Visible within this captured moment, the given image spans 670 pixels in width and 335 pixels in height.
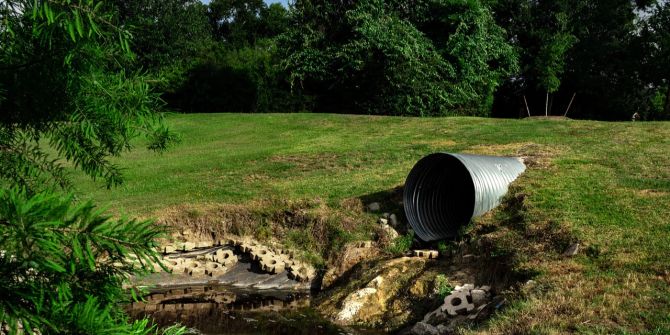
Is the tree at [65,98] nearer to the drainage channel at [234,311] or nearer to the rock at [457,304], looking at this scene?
the drainage channel at [234,311]

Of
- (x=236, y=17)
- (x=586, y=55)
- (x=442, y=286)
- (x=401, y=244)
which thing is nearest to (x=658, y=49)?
(x=586, y=55)

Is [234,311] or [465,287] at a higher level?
[465,287]

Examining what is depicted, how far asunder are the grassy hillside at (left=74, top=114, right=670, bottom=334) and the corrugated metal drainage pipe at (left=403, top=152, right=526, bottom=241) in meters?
0.43

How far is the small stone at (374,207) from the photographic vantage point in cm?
1398

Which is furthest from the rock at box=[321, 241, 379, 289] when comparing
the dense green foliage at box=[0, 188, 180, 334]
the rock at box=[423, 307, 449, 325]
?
the dense green foliage at box=[0, 188, 180, 334]

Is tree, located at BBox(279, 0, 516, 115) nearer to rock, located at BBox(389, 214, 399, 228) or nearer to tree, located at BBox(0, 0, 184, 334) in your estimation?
rock, located at BBox(389, 214, 399, 228)

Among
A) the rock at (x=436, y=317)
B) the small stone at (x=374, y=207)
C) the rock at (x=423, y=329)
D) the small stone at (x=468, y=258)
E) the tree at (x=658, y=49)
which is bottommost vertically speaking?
the rock at (x=423, y=329)

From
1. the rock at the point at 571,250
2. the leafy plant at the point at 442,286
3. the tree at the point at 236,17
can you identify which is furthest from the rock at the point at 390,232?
the tree at the point at 236,17

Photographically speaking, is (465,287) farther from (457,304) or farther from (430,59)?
(430,59)

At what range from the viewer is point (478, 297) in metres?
9.34

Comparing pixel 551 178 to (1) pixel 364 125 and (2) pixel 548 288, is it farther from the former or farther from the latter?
(1) pixel 364 125

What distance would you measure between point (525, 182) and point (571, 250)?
3686 millimetres

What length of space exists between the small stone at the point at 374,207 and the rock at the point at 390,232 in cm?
92

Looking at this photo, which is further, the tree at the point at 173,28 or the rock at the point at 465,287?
the tree at the point at 173,28
